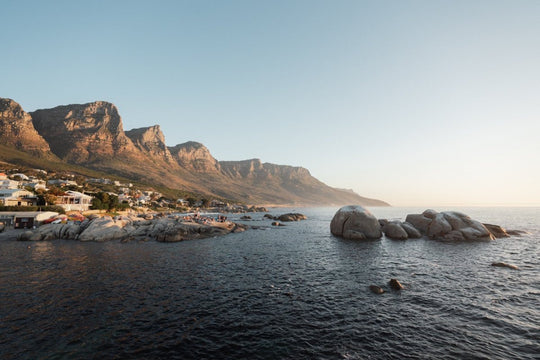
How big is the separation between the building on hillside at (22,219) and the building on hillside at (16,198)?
18911mm

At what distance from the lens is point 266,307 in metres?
15.1

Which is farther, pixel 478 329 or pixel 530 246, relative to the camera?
pixel 530 246

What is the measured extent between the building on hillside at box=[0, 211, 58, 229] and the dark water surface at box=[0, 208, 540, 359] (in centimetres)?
3213

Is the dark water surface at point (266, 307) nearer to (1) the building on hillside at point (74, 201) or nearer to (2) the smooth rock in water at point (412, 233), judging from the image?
(2) the smooth rock in water at point (412, 233)

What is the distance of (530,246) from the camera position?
34844 mm

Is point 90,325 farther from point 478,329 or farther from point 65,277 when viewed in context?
point 478,329

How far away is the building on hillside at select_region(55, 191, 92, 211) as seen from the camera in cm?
7525

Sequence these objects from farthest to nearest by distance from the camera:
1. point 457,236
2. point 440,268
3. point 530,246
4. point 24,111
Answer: point 24,111, point 457,236, point 530,246, point 440,268

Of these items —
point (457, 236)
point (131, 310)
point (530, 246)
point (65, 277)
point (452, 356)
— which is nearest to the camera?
point (452, 356)

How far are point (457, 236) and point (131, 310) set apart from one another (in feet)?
157

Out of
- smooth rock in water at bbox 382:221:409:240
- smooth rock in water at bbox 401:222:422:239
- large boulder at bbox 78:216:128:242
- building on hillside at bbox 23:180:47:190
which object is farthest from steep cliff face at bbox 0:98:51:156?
smooth rock in water at bbox 401:222:422:239

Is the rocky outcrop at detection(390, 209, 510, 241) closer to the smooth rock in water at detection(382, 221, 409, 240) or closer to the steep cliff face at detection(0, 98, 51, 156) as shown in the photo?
the smooth rock in water at detection(382, 221, 409, 240)

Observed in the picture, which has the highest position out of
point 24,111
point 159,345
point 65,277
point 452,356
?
point 24,111

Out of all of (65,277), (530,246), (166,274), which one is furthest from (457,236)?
(65,277)
